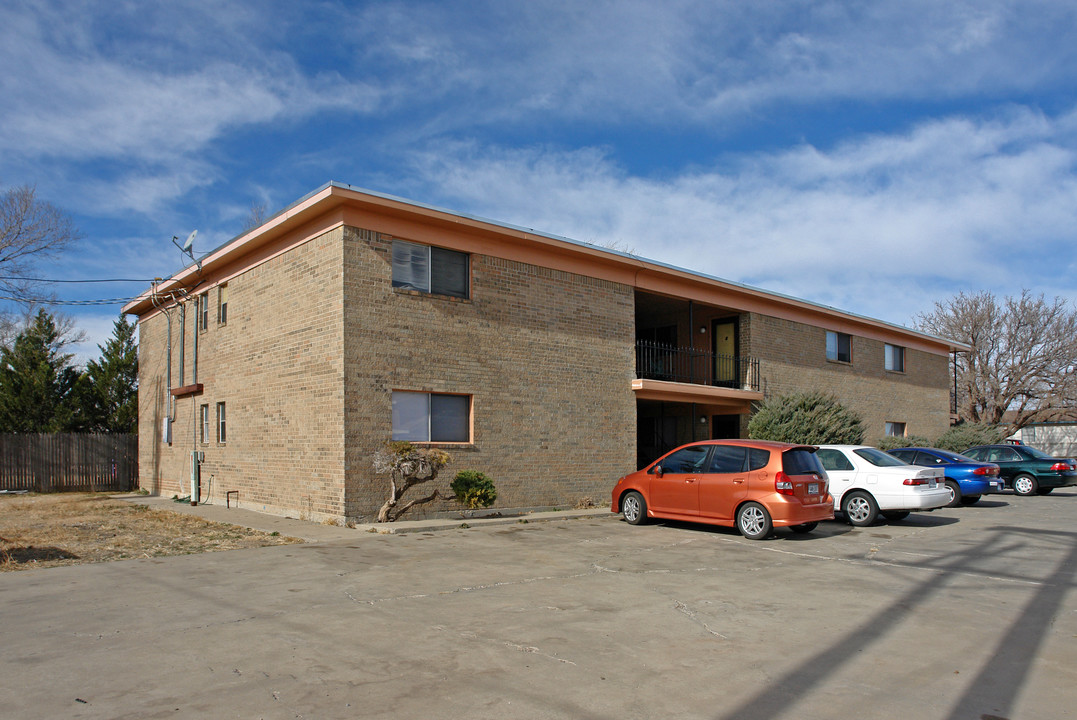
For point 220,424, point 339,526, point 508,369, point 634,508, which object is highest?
point 508,369

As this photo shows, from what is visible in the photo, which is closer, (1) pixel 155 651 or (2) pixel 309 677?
(2) pixel 309 677

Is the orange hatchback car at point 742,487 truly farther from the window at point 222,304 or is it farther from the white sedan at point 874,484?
the window at point 222,304

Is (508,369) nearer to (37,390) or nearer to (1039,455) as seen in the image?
(1039,455)

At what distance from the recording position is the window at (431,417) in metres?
14.9

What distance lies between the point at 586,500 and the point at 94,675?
12.9m

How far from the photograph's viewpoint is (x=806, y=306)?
81.6 feet

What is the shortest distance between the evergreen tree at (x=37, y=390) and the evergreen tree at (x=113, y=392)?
49 cm

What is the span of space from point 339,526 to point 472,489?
2697 mm

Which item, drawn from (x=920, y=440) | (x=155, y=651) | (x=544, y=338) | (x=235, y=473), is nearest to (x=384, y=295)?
(x=544, y=338)

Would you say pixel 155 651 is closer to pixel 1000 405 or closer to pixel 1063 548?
pixel 1063 548

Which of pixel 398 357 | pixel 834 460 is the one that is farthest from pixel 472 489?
pixel 834 460

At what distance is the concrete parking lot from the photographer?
4.97 meters

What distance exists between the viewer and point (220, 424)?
1875cm

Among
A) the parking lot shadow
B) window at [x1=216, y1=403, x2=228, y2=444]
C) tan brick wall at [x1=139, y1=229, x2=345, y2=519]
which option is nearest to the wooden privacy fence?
tan brick wall at [x1=139, y1=229, x2=345, y2=519]
